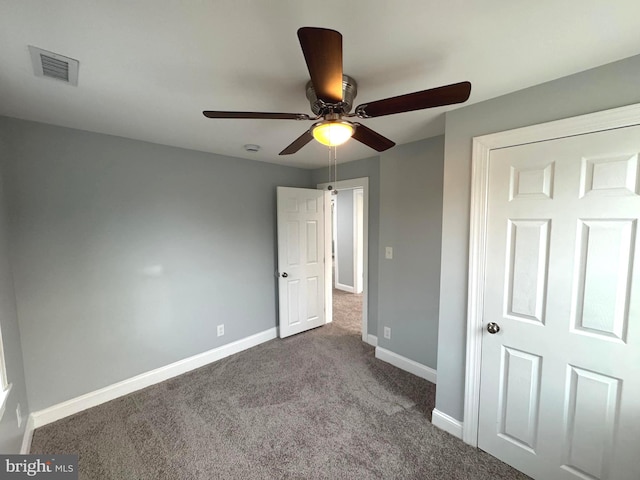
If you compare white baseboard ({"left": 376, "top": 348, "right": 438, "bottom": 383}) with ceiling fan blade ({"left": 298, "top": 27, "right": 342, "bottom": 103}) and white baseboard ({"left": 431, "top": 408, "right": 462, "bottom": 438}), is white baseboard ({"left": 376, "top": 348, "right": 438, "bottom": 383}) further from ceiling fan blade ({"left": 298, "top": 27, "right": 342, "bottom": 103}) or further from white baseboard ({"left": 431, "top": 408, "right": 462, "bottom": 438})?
ceiling fan blade ({"left": 298, "top": 27, "right": 342, "bottom": 103})

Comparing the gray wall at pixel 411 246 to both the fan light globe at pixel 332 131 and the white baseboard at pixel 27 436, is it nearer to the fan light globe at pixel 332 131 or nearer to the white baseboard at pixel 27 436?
the fan light globe at pixel 332 131

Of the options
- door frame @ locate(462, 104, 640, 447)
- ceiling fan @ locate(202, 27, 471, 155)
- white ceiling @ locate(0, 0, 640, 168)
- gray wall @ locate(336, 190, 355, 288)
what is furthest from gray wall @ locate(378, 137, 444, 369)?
gray wall @ locate(336, 190, 355, 288)

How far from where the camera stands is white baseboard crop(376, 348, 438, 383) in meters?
2.52

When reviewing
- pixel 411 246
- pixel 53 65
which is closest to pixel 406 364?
pixel 411 246

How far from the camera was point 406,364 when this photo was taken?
2.71 meters

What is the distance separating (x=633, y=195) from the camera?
1212 mm

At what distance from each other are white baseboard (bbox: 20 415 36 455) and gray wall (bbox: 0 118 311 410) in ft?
0.40

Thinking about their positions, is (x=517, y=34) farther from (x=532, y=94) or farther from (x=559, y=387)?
(x=559, y=387)

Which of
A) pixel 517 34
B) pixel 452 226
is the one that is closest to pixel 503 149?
pixel 452 226

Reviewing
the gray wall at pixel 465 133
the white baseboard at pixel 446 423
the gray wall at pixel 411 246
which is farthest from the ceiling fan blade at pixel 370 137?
the white baseboard at pixel 446 423

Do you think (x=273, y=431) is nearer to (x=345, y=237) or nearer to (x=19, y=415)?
(x=19, y=415)

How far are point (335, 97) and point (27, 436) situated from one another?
2.96 meters

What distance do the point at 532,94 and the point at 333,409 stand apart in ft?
8.38

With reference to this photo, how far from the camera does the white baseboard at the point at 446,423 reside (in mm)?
1859
